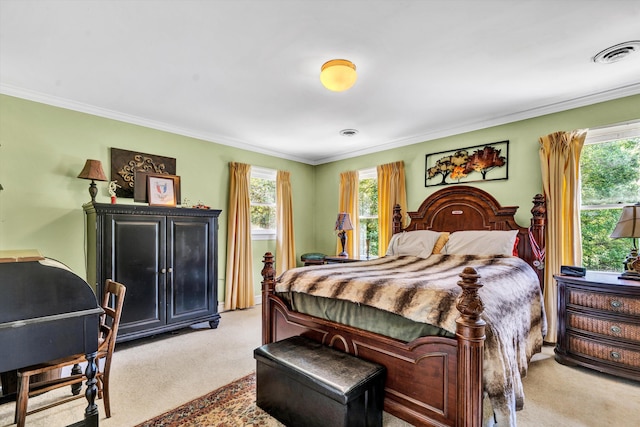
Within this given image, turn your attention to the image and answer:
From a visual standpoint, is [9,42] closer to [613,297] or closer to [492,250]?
[492,250]

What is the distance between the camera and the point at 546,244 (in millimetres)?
3225

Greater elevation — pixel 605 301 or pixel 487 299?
pixel 487 299

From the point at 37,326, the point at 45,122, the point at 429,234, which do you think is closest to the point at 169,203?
the point at 45,122

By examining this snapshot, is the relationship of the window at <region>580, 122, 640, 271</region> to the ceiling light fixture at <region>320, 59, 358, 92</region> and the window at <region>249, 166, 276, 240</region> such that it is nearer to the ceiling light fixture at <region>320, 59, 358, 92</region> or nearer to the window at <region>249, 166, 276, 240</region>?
the ceiling light fixture at <region>320, 59, 358, 92</region>

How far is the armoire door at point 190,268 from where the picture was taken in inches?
136

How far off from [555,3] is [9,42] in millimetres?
3642

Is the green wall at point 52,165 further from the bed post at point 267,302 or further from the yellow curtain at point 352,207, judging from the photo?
the yellow curtain at point 352,207

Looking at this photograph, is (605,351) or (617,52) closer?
(617,52)

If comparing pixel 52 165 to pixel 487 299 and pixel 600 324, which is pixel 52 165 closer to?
pixel 487 299

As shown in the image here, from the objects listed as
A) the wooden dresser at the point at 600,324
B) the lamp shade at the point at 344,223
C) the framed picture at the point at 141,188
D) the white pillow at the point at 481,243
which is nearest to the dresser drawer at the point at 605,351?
the wooden dresser at the point at 600,324

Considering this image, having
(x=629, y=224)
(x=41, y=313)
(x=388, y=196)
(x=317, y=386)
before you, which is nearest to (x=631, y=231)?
(x=629, y=224)

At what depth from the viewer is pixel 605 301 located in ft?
8.23

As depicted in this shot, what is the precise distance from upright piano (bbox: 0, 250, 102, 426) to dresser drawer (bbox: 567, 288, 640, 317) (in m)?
3.58

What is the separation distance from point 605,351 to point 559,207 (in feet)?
4.50
